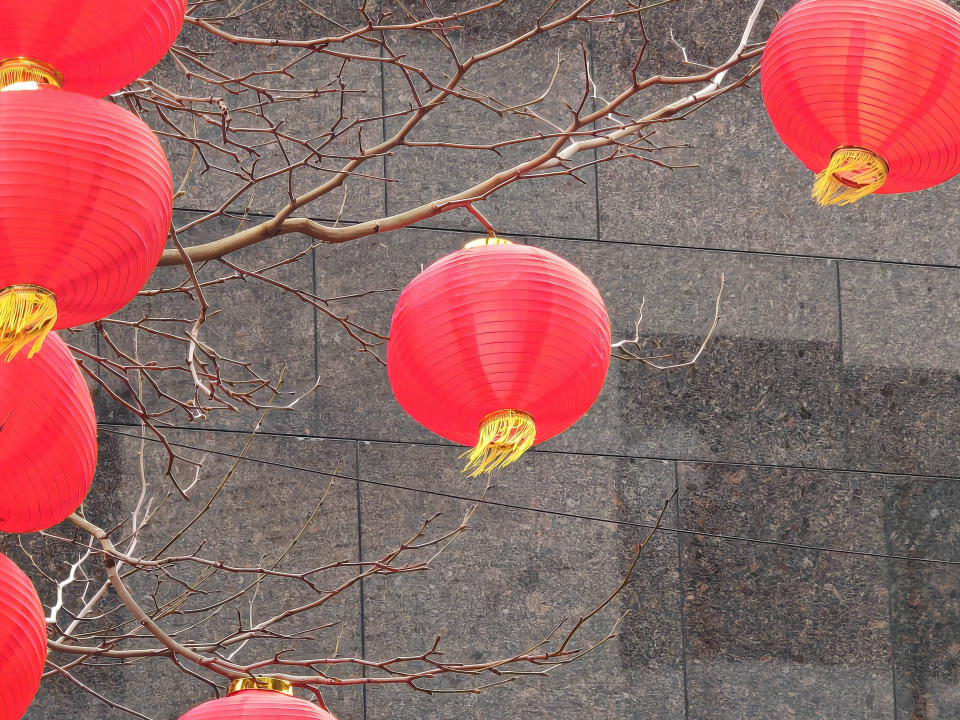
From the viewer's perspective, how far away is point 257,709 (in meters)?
3.34

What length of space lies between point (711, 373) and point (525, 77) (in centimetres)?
186

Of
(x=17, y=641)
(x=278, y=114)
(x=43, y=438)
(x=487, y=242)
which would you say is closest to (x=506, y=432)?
(x=487, y=242)

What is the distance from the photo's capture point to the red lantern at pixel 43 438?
2.90 m

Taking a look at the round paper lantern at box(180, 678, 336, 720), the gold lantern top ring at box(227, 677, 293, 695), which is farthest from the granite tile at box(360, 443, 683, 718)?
the round paper lantern at box(180, 678, 336, 720)

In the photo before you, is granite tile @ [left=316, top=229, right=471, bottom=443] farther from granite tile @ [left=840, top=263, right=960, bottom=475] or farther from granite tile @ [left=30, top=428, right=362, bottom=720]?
granite tile @ [left=840, top=263, right=960, bottom=475]

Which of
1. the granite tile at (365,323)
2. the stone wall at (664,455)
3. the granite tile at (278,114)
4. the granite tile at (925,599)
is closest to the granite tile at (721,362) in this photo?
the stone wall at (664,455)

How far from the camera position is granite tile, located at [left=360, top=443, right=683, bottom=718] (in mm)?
6391

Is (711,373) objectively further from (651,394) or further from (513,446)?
(513,446)

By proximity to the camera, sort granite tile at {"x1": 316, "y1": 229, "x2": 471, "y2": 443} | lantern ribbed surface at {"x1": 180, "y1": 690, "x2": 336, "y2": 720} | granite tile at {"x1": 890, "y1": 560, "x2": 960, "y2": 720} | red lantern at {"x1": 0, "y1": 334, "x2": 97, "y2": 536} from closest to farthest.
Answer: red lantern at {"x1": 0, "y1": 334, "x2": 97, "y2": 536}, lantern ribbed surface at {"x1": 180, "y1": 690, "x2": 336, "y2": 720}, granite tile at {"x1": 316, "y1": 229, "x2": 471, "y2": 443}, granite tile at {"x1": 890, "y1": 560, "x2": 960, "y2": 720}

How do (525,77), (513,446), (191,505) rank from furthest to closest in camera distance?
1. (525,77)
2. (191,505)
3. (513,446)

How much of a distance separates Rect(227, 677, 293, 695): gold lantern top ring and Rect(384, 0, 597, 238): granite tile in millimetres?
3779

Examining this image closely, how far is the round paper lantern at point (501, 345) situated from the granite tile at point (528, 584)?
3.04 m

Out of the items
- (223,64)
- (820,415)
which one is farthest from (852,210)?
(223,64)

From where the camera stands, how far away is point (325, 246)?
22.7 ft
